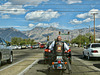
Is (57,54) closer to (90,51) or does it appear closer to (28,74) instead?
(28,74)

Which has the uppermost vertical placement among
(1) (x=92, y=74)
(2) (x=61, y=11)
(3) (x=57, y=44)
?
(2) (x=61, y=11)

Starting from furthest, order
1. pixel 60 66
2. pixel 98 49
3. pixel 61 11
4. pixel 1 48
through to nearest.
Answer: pixel 61 11
pixel 98 49
pixel 1 48
pixel 60 66

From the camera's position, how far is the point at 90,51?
1769 cm

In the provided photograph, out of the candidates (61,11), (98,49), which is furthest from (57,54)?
(61,11)

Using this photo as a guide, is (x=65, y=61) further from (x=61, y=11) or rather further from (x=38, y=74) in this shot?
(x=61, y=11)

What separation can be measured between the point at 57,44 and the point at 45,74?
1886mm

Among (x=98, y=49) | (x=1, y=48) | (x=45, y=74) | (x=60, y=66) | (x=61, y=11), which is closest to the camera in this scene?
(x=60, y=66)

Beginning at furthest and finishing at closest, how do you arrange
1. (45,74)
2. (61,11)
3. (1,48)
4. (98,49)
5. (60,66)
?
(61,11), (98,49), (1,48), (45,74), (60,66)

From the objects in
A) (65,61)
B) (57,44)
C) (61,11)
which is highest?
(61,11)

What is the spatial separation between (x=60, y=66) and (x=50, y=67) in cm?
56

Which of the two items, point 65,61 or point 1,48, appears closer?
point 65,61

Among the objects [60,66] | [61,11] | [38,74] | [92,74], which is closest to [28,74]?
[38,74]

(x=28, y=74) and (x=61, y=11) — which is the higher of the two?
(x=61, y=11)

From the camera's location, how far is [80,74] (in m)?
9.55
